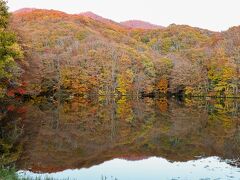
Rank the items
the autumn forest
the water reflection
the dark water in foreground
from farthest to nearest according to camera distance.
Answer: the autumn forest
the dark water in foreground
the water reflection

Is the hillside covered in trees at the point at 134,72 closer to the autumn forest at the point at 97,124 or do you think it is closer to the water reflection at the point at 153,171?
the autumn forest at the point at 97,124

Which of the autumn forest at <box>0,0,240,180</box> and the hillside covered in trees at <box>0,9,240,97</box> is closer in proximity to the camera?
the autumn forest at <box>0,0,240,180</box>

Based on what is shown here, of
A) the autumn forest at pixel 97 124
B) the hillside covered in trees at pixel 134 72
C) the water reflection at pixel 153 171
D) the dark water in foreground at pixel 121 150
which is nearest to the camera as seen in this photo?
the water reflection at pixel 153 171

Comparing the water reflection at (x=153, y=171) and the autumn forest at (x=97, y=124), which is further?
the autumn forest at (x=97, y=124)

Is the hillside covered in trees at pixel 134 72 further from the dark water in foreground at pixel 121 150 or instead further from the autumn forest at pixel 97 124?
the dark water in foreground at pixel 121 150

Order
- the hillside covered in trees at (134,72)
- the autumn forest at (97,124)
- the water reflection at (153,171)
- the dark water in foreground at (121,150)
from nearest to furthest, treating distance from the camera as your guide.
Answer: the water reflection at (153,171), the dark water in foreground at (121,150), the autumn forest at (97,124), the hillside covered in trees at (134,72)

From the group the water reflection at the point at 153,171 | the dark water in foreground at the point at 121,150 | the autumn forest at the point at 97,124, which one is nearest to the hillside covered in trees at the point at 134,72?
the autumn forest at the point at 97,124

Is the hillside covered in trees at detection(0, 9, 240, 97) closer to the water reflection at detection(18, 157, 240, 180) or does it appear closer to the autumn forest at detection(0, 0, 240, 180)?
the autumn forest at detection(0, 0, 240, 180)

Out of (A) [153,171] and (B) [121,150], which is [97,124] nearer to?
(B) [121,150]

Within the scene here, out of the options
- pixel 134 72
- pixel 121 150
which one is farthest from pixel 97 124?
pixel 134 72

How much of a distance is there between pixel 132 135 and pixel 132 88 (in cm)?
5926

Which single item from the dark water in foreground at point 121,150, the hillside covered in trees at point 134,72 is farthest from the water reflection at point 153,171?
the hillside covered in trees at point 134,72

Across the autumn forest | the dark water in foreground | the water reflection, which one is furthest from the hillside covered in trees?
the water reflection

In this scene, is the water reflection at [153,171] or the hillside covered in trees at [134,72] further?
the hillside covered in trees at [134,72]
